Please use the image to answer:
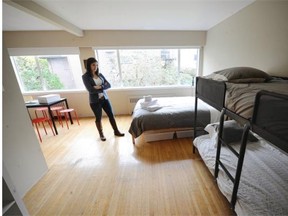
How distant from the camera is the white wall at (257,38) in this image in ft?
5.82

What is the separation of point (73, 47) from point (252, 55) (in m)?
3.78

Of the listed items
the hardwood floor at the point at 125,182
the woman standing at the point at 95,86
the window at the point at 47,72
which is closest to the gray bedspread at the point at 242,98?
the hardwood floor at the point at 125,182

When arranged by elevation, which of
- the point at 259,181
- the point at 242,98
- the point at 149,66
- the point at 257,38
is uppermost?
the point at 257,38

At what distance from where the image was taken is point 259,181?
1.19 meters

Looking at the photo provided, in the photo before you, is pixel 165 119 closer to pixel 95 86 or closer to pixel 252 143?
pixel 252 143

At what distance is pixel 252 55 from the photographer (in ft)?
7.30

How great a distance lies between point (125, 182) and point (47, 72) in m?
3.61

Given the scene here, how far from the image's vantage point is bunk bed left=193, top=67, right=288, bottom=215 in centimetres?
78

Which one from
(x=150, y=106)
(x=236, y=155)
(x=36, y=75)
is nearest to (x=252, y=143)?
(x=236, y=155)

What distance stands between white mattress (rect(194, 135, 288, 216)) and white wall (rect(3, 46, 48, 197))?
209 cm

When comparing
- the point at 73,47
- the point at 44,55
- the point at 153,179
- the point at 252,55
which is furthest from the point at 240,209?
the point at 44,55

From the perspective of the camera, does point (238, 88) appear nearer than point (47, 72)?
Yes

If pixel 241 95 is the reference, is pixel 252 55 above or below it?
above

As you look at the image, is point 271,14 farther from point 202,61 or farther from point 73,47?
point 73,47
